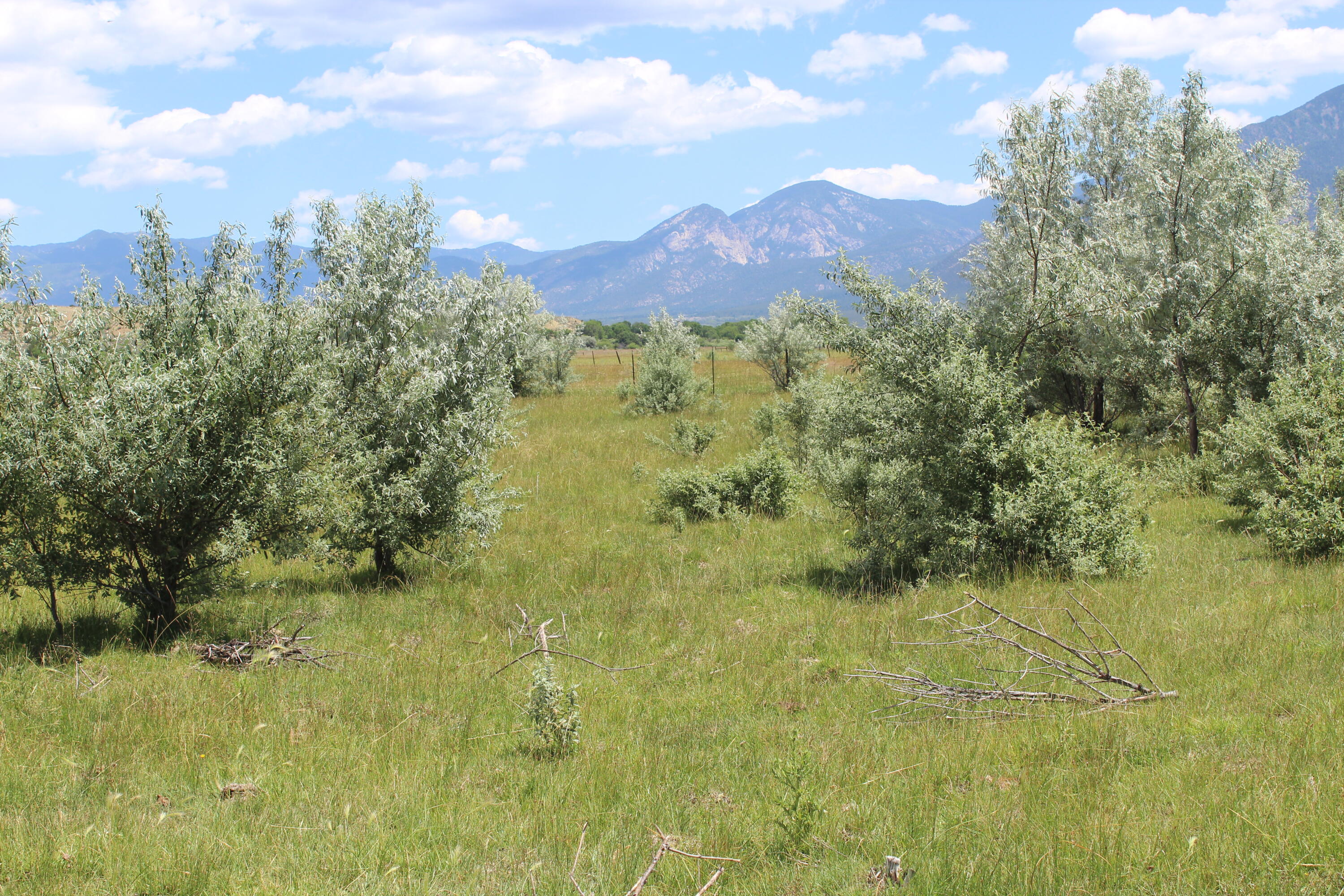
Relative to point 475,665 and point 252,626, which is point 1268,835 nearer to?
point 475,665

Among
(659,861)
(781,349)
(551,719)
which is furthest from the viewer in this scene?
(781,349)

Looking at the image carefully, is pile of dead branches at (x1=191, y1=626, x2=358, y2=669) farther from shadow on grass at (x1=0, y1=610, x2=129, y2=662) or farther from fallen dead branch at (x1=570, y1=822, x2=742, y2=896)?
fallen dead branch at (x1=570, y1=822, x2=742, y2=896)

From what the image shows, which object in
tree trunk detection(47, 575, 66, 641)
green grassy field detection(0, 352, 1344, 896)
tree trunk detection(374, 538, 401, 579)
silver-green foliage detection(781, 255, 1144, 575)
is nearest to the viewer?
green grassy field detection(0, 352, 1344, 896)

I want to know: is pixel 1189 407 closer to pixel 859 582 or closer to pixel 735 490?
pixel 735 490

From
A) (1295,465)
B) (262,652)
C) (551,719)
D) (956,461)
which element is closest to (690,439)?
(956,461)

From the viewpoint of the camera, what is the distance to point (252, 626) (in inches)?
309

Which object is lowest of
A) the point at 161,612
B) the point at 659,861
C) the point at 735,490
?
the point at 659,861

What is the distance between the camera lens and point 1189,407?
52.3 feet

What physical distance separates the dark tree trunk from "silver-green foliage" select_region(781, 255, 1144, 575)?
9.63 meters

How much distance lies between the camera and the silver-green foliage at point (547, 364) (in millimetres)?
32875

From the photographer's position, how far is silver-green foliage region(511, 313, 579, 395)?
1294 inches

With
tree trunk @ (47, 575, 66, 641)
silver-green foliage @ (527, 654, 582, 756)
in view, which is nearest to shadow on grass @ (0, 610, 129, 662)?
tree trunk @ (47, 575, 66, 641)

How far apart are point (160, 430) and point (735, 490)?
351 inches

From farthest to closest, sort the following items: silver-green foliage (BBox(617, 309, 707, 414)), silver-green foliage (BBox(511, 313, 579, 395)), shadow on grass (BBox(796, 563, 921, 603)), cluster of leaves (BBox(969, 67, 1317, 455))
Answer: silver-green foliage (BBox(511, 313, 579, 395)) < silver-green foliage (BBox(617, 309, 707, 414)) < cluster of leaves (BBox(969, 67, 1317, 455)) < shadow on grass (BBox(796, 563, 921, 603))
